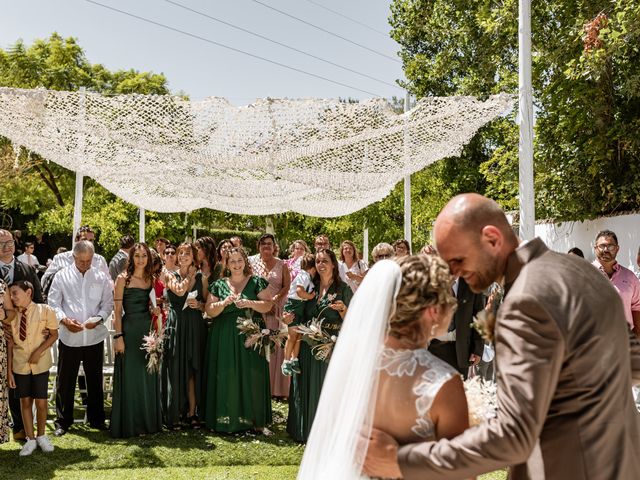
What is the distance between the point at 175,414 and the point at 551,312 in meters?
5.89

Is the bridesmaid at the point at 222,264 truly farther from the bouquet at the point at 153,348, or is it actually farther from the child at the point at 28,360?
the child at the point at 28,360

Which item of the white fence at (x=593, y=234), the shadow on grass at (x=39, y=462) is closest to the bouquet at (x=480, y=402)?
the shadow on grass at (x=39, y=462)

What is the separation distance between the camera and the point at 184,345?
279 inches

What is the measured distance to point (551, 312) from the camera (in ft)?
5.72

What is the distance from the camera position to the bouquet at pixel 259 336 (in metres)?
6.68

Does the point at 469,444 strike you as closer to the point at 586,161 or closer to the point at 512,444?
the point at 512,444

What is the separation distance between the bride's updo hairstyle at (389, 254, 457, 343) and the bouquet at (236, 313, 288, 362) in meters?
4.64

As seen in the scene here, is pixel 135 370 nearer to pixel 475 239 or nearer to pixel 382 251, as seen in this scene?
pixel 382 251

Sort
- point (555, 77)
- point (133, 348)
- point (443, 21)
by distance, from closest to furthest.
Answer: point (133, 348), point (555, 77), point (443, 21)

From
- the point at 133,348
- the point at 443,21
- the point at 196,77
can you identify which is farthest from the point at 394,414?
the point at 443,21

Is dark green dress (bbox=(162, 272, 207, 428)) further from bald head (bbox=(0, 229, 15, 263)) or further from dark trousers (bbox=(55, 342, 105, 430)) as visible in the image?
bald head (bbox=(0, 229, 15, 263))

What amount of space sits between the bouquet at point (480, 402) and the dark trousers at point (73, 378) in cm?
544

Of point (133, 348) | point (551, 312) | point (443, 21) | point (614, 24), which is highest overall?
point (443, 21)

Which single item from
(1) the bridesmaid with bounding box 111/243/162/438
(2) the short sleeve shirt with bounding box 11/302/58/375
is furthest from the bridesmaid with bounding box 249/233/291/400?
(2) the short sleeve shirt with bounding box 11/302/58/375
